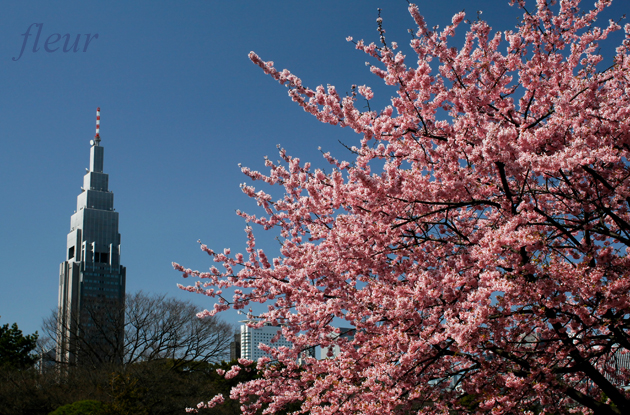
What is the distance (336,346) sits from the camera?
898cm

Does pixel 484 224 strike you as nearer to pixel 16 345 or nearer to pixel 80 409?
pixel 80 409

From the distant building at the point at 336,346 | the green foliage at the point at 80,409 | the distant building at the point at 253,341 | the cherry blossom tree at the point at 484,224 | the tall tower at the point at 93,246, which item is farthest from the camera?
the tall tower at the point at 93,246

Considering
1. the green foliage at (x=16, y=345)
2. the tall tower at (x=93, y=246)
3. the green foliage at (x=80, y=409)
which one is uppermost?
the tall tower at (x=93, y=246)

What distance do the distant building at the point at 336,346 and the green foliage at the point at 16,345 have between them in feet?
122

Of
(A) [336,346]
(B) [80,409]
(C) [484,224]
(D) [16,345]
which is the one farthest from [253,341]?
(C) [484,224]

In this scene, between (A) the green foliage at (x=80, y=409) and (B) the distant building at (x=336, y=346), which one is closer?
(B) the distant building at (x=336, y=346)

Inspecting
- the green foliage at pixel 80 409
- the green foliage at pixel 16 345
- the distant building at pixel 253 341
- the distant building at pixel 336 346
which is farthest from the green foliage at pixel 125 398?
the green foliage at pixel 16 345

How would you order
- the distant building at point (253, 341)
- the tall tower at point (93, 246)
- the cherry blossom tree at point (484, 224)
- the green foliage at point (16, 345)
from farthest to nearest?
the tall tower at point (93, 246) → the green foliage at point (16, 345) → the distant building at point (253, 341) → the cherry blossom tree at point (484, 224)

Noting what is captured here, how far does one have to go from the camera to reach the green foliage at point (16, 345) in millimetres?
39688

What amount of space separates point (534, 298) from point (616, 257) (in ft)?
3.85

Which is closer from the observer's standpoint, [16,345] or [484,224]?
[484,224]

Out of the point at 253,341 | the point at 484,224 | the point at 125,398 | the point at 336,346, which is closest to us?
the point at 484,224

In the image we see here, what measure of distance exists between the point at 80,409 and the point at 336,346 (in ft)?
44.2

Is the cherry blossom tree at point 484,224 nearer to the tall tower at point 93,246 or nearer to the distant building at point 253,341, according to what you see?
the distant building at point 253,341
